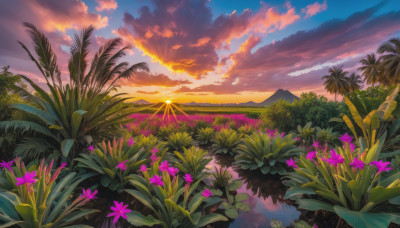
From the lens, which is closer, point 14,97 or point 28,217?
A: point 28,217

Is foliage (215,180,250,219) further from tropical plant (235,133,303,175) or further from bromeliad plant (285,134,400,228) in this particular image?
tropical plant (235,133,303,175)

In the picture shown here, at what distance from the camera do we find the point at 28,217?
1604 mm

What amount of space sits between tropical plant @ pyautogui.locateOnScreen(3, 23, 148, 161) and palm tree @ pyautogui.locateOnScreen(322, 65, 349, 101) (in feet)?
217

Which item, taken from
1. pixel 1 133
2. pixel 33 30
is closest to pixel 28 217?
pixel 1 133

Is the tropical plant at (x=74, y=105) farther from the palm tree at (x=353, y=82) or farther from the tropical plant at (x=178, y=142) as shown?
the palm tree at (x=353, y=82)

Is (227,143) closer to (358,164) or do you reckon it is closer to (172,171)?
(172,171)

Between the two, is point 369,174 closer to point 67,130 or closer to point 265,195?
point 265,195

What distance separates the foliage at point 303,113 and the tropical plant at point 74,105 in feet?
21.4

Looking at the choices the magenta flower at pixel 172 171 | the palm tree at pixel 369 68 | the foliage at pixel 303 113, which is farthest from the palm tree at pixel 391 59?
the magenta flower at pixel 172 171

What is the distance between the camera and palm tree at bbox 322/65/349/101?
51.9 m

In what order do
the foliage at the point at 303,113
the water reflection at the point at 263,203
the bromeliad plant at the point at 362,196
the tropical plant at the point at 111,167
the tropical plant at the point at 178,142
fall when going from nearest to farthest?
the bromeliad plant at the point at 362,196, the water reflection at the point at 263,203, the tropical plant at the point at 111,167, the tropical plant at the point at 178,142, the foliage at the point at 303,113

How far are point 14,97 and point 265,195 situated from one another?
733cm

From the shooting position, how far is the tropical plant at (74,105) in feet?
12.6

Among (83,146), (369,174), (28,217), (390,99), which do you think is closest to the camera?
(28,217)
